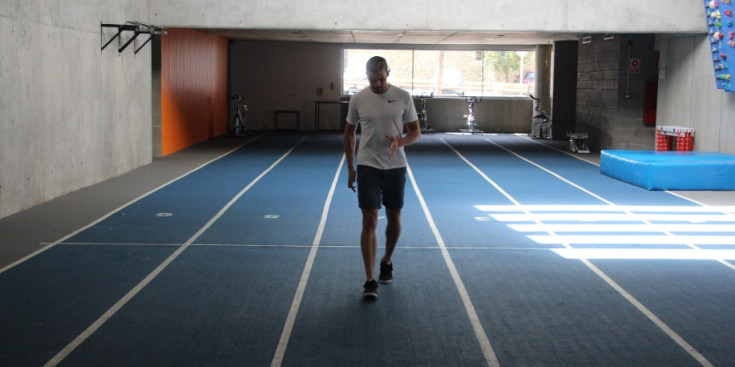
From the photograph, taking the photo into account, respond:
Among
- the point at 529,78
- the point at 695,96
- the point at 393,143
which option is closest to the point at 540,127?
the point at 529,78

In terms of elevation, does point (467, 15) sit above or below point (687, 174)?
above

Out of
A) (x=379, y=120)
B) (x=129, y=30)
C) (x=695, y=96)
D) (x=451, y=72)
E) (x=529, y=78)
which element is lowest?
(x=379, y=120)

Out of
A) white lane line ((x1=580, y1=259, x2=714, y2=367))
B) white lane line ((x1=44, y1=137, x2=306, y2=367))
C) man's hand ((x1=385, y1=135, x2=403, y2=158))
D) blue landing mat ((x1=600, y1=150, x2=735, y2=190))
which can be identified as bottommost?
white lane line ((x1=44, y1=137, x2=306, y2=367))

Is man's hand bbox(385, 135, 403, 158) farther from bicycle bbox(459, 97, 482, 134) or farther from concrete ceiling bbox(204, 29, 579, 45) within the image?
bicycle bbox(459, 97, 482, 134)

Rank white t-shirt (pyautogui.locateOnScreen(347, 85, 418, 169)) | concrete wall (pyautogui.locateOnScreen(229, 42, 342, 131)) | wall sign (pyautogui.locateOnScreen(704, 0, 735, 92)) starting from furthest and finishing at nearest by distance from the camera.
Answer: concrete wall (pyautogui.locateOnScreen(229, 42, 342, 131)), wall sign (pyautogui.locateOnScreen(704, 0, 735, 92)), white t-shirt (pyautogui.locateOnScreen(347, 85, 418, 169))

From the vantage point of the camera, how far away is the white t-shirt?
6.18m

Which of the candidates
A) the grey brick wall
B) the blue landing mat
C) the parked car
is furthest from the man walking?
the parked car

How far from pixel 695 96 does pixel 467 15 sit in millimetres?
4509

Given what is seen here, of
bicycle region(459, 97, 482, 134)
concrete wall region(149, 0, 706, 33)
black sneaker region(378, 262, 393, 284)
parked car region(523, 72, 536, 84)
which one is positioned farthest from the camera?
parked car region(523, 72, 536, 84)

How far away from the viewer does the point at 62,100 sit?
11.5 meters

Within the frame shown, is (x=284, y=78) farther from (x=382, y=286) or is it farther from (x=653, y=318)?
(x=653, y=318)

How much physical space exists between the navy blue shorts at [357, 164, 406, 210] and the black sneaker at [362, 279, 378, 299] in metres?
0.52

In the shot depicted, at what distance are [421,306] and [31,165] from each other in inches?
245

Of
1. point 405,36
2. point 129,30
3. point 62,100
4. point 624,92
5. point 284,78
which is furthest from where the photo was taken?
point 284,78
